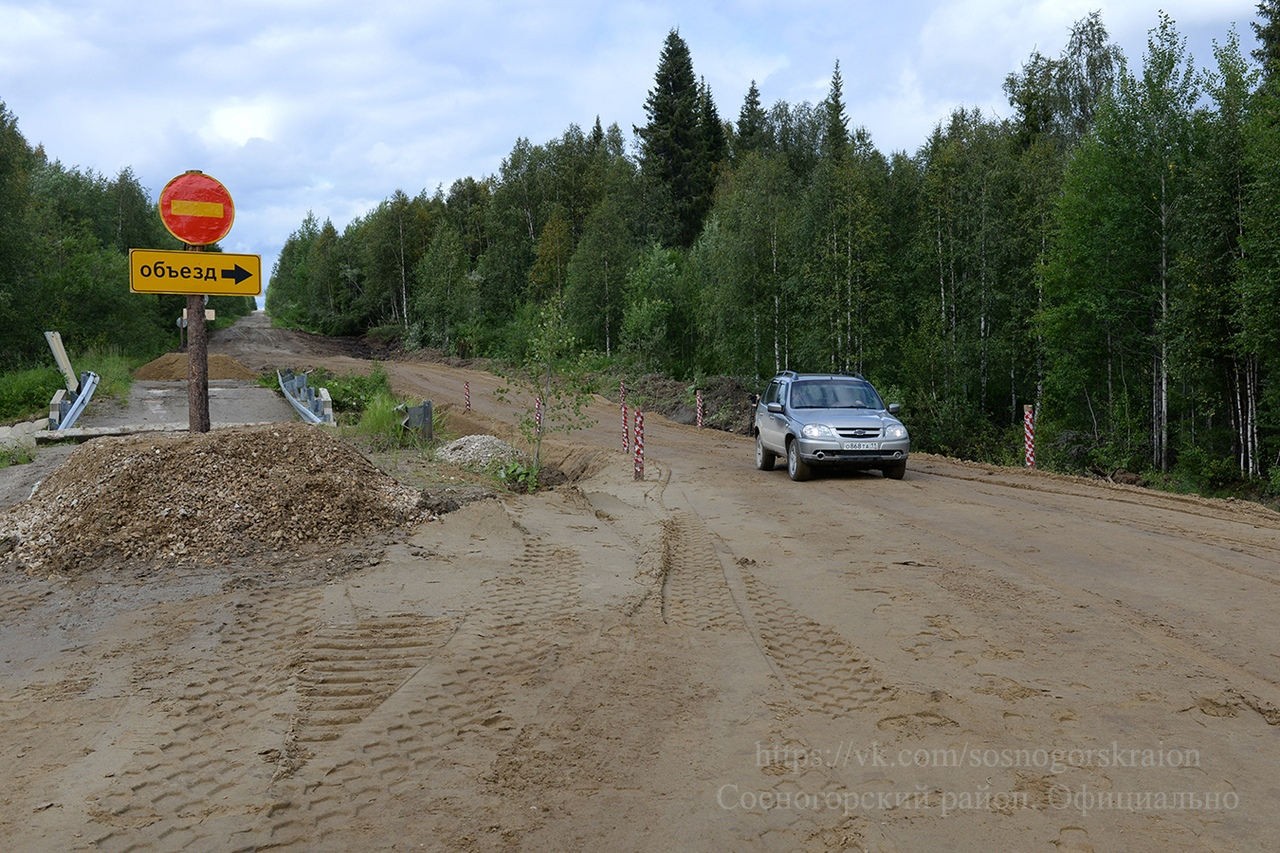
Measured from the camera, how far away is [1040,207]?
115 feet

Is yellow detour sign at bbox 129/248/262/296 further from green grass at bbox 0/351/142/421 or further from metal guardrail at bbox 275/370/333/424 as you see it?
green grass at bbox 0/351/142/421

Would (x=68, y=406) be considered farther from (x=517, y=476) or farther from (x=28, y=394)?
(x=517, y=476)

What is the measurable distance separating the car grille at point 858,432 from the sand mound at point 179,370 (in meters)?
28.9

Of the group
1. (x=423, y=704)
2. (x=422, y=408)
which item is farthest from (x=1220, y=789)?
(x=422, y=408)

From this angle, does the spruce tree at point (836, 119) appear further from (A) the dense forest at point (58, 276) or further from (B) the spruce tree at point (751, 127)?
(A) the dense forest at point (58, 276)

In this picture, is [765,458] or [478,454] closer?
[478,454]

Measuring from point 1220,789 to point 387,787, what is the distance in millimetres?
3778

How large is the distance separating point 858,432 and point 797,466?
1159mm

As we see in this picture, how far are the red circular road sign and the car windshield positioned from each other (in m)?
9.68

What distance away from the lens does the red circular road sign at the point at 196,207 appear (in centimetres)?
1073

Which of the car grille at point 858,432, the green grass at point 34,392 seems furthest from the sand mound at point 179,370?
the car grille at point 858,432

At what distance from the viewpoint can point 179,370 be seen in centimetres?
3638

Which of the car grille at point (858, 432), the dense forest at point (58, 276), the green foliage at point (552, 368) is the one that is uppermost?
the dense forest at point (58, 276)

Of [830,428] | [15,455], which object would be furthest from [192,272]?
[830,428]
